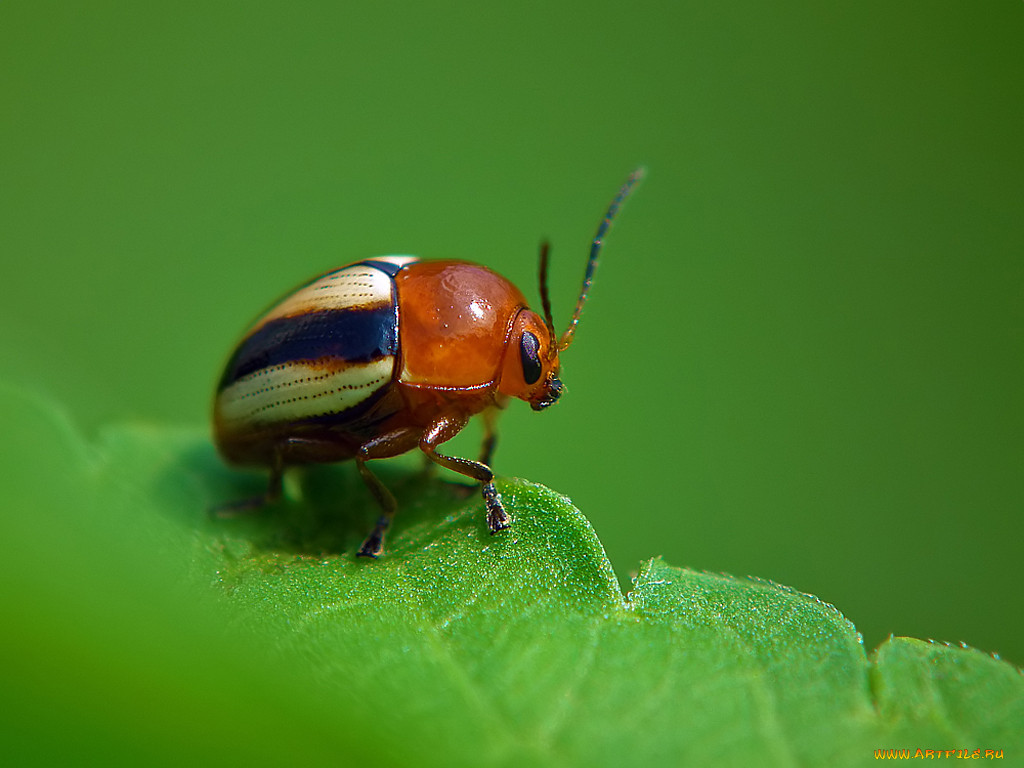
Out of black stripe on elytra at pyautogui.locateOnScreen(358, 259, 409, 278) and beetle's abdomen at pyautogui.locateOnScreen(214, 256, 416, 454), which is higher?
black stripe on elytra at pyautogui.locateOnScreen(358, 259, 409, 278)

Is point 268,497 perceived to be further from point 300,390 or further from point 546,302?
point 546,302

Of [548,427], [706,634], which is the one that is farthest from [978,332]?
[706,634]

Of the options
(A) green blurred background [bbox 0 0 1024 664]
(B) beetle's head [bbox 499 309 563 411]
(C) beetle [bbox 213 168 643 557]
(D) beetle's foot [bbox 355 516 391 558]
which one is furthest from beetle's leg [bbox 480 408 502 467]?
(A) green blurred background [bbox 0 0 1024 664]

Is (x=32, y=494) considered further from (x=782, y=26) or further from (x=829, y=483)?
(x=782, y=26)

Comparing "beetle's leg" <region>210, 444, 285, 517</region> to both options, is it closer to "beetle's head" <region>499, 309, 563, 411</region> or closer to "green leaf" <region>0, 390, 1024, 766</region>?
"green leaf" <region>0, 390, 1024, 766</region>

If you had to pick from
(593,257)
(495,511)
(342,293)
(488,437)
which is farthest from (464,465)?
(593,257)

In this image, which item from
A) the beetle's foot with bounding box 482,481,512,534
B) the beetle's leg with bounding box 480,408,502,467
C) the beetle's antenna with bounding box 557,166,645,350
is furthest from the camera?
the beetle's leg with bounding box 480,408,502,467

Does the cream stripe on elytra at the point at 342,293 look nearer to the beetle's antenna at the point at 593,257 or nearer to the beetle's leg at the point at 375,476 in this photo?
the beetle's leg at the point at 375,476
